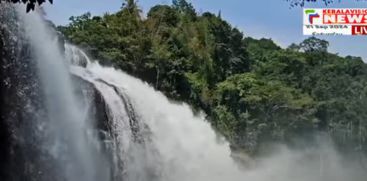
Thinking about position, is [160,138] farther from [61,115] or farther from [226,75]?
[226,75]

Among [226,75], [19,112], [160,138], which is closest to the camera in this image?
[19,112]

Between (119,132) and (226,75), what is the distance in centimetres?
2289

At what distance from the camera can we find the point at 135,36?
29.5m

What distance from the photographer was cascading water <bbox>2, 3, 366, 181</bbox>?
14250mm

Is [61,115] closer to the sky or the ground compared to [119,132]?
closer to the sky

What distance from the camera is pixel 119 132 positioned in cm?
1722

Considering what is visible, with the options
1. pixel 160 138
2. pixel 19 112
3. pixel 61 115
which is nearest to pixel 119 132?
pixel 61 115

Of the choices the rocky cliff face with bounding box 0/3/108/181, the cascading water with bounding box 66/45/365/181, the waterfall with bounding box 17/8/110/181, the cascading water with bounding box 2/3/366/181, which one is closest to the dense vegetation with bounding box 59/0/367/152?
the cascading water with bounding box 66/45/365/181

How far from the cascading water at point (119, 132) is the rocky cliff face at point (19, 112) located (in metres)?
0.29

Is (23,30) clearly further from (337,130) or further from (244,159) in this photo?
(337,130)

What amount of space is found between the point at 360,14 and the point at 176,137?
8833 mm

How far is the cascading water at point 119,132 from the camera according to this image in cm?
1425

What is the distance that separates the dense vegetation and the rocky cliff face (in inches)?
480

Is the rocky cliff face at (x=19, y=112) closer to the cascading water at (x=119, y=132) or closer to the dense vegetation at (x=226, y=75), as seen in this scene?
the cascading water at (x=119, y=132)
